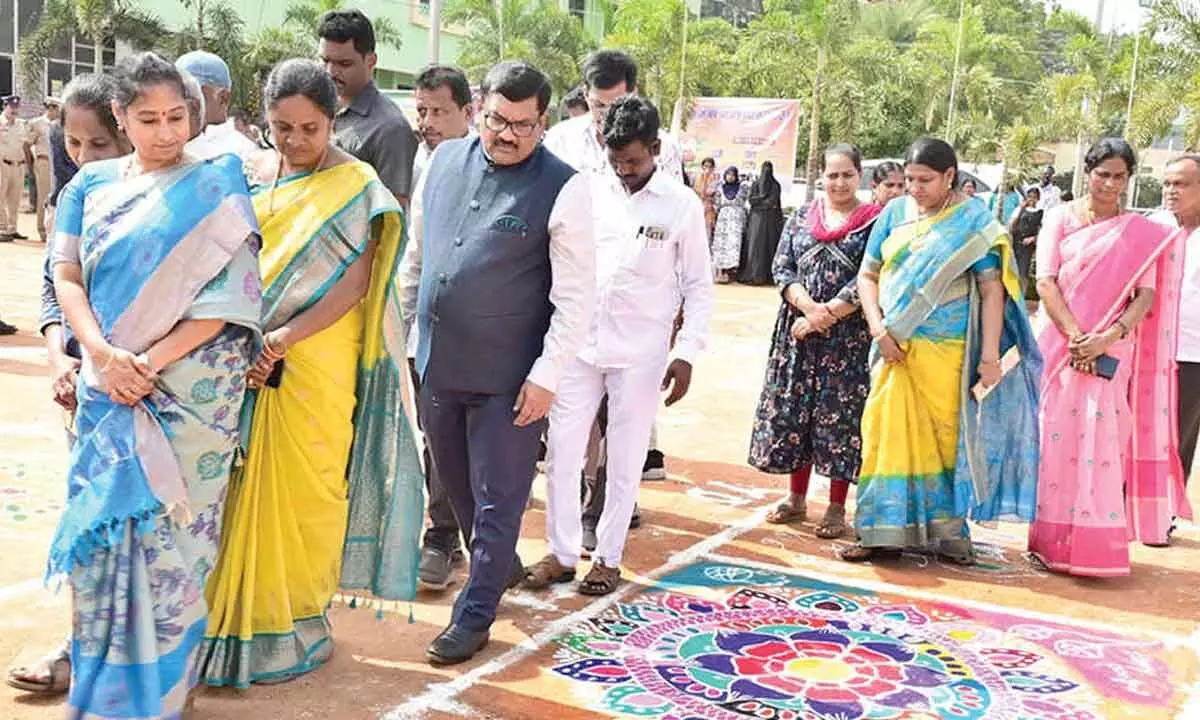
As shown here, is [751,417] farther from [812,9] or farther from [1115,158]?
[812,9]

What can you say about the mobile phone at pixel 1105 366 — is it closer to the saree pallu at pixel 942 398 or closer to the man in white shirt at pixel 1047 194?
the saree pallu at pixel 942 398

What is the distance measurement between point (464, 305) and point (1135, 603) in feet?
10.7

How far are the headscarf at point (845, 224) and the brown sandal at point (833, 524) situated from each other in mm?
1294

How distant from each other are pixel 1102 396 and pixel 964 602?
1.31 metres

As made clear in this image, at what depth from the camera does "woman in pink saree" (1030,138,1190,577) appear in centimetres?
548

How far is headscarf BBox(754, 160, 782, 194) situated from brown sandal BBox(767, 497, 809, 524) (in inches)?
525

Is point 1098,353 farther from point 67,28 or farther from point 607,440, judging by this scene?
point 67,28

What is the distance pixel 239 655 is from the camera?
3568mm

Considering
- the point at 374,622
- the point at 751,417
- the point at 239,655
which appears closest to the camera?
the point at 239,655

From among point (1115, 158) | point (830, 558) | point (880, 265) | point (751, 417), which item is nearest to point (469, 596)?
point (830, 558)

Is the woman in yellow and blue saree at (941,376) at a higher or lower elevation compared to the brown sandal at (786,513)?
higher

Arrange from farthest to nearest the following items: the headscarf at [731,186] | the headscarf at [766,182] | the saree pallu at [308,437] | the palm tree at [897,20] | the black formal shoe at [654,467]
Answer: the palm tree at [897,20] < the headscarf at [731,186] < the headscarf at [766,182] < the black formal shoe at [654,467] < the saree pallu at [308,437]

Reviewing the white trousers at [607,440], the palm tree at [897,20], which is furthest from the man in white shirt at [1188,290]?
the palm tree at [897,20]

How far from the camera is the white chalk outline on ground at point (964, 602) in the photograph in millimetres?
4727
